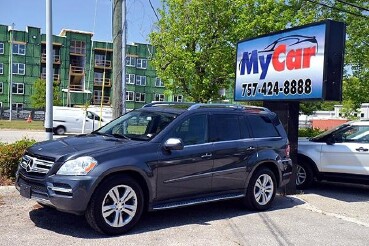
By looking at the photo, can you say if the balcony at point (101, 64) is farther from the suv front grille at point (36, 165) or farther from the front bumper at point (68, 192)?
the front bumper at point (68, 192)

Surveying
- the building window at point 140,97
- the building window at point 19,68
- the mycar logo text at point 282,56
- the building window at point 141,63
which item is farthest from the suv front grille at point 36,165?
the building window at point 140,97

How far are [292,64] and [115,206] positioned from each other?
496 cm

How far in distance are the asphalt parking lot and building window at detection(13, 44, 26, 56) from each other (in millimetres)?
56629

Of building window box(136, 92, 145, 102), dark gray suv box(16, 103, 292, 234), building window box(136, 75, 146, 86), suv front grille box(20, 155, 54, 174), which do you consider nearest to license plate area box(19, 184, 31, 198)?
dark gray suv box(16, 103, 292, 234)

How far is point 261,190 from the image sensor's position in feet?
24.3

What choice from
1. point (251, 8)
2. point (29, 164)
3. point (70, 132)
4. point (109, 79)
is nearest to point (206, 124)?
point (29, 164)

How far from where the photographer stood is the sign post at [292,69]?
7.90 meters

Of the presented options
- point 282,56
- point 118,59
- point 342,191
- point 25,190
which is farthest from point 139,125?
point 342,191

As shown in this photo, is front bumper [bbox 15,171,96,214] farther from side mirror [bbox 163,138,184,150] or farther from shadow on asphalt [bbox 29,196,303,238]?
side mirror [bbox 163,138,184,150]

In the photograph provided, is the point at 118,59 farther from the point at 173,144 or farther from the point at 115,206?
the point at 115,206

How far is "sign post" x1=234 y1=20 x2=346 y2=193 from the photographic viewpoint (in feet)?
25.9

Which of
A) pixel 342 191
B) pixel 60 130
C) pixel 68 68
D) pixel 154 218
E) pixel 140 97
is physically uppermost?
pixel 68 68

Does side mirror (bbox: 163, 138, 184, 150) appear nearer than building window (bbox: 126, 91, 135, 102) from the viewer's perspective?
Yes

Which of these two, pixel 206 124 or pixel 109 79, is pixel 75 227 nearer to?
pixel 206 124
